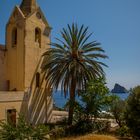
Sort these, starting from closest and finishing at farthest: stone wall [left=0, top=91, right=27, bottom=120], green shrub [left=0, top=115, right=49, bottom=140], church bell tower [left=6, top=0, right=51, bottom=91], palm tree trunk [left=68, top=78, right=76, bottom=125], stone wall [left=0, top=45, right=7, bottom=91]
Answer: green shrub [left=0, top=115, right=49, bottom=140] → stone wall [left=0, top=91, right=27, bottom=120] → palm tree trunk [left=68, top=78, right=76, bottom=125] → church bell tower [left=6, top=0, right=51, bottom=91] → stone wall [left=0, top=45, right=7, bottom=91]

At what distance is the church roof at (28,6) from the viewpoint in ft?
92.4

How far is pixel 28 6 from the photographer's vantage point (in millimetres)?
28594

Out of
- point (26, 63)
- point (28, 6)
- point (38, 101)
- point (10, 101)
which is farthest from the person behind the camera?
point (28, 6)

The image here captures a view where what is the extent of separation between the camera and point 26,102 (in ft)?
84.9

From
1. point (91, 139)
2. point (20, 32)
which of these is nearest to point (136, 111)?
point (91, 139)

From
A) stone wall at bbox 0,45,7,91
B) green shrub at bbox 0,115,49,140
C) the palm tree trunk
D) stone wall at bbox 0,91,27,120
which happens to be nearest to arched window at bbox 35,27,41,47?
stone wall at bbox 0,45,7,91

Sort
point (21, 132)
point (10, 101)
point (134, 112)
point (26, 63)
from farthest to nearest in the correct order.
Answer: point (26, 63) → point (10, 101) → point (134, 112) → point (21, 132)

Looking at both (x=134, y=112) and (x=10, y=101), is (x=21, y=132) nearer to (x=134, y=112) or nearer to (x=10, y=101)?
(x=134, y=112)

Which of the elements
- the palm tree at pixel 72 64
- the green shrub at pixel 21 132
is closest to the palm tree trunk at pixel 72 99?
the palm tree at pixel 72 64

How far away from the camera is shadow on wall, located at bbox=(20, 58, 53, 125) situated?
26.0 m

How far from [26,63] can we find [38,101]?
4.16 m

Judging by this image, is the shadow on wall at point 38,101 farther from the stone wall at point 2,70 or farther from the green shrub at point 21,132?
the green shrub at point 21,132

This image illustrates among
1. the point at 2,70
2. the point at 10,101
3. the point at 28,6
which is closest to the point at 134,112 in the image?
the point at 10,101

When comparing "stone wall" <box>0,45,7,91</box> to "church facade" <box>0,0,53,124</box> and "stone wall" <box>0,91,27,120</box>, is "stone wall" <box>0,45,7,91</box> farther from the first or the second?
"stone wall" <box>0,91,27,120</box>
